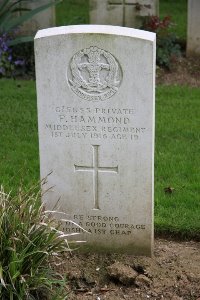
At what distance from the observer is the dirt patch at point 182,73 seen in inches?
→ 360

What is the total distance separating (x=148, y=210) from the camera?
480cm

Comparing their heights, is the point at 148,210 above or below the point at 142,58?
below

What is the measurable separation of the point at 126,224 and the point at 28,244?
2.94ft

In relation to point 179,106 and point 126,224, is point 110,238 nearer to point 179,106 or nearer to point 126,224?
point 126,224

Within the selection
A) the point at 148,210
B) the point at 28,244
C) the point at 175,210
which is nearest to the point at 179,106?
the point at 175,210

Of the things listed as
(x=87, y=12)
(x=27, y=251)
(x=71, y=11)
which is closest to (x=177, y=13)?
(x=87, y=12)

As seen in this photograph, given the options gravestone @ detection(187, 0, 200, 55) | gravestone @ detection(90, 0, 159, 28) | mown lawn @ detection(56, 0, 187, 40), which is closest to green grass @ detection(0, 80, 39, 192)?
Answer: gravestone @ detection(90, 0, 159, 28)

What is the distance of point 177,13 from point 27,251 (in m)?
10.1

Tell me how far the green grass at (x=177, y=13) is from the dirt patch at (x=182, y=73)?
1408mm

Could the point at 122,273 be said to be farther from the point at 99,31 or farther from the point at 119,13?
the point at 119,13

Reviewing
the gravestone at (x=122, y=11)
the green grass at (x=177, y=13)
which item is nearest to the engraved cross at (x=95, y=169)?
the gravestone at (x=122, y=11)

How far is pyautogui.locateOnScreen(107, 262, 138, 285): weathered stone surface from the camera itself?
15.0 ft

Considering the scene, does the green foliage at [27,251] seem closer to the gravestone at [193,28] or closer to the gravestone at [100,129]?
the gravestone at [100,129]

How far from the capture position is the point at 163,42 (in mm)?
9852
